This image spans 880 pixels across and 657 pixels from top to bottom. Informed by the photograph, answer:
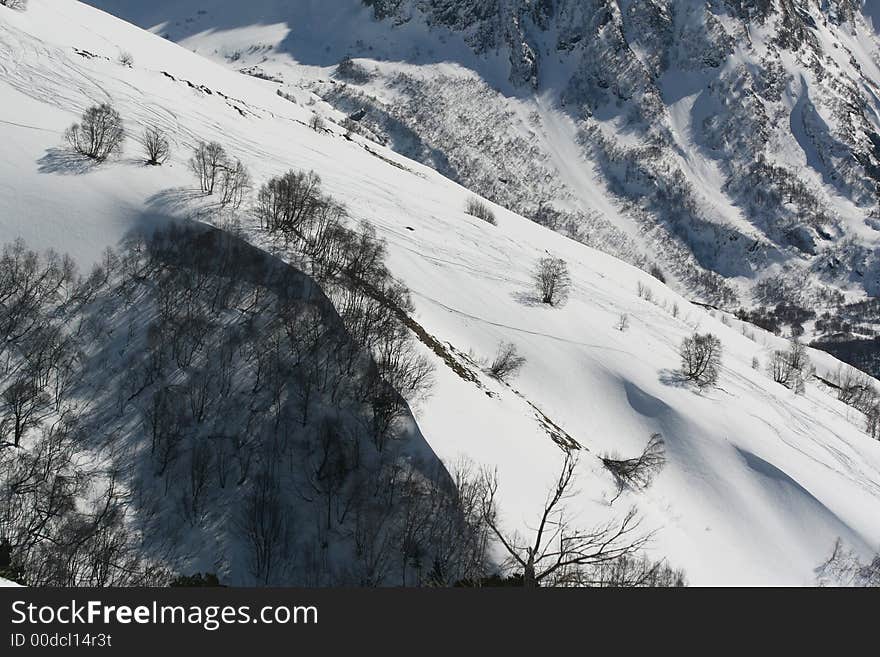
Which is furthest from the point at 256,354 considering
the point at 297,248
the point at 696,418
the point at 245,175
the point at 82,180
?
the point at 696,418

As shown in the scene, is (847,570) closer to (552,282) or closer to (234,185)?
(552,282)

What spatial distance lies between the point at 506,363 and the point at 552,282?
19905 millimetres

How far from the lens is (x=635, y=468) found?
48.0m

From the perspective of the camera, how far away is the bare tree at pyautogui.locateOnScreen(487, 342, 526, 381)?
53.4 meters

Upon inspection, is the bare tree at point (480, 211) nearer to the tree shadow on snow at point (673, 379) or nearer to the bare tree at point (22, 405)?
the tree shadow on snow at point (673, 379)

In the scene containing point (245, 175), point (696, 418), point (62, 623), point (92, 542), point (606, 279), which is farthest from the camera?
point (606, 279)

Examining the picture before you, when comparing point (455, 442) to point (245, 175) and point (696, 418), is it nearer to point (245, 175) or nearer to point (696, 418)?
point (696, 418)

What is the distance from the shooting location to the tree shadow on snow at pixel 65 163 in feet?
168

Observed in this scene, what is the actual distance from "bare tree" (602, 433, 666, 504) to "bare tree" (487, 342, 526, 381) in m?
12.0

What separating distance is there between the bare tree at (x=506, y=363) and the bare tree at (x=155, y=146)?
139 feet

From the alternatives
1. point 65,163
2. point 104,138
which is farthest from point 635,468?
point 104,138

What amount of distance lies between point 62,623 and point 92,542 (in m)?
18.9

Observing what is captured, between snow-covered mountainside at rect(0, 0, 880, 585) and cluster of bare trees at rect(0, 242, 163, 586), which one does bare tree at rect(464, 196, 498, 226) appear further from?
cluster of bare trees at rect(0, 242, 163, 586)

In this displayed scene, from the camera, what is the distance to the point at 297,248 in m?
52.3
